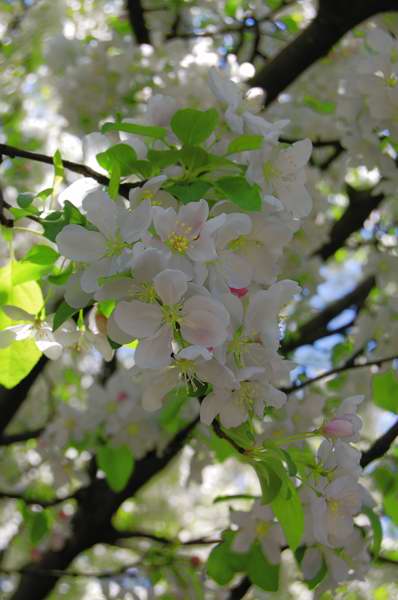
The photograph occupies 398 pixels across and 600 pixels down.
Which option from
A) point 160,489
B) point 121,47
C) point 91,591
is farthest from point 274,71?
point 91,591

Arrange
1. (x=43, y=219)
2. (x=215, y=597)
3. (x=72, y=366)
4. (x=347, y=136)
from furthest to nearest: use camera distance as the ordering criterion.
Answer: (x=72, y=366)
(x=215, y=597)
(x=347, y=136)
(x=43, y=219)

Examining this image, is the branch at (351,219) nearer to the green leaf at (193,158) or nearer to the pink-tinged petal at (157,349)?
the green leaf at (193,158)

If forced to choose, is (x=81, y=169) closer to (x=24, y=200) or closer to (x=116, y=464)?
(x=24, y=200)

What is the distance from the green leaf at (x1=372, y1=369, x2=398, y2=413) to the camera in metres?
1.81

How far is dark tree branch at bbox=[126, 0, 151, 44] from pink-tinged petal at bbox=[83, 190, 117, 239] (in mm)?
2337

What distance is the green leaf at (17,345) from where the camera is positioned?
3.62 ft

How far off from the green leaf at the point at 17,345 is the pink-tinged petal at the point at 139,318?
0.89 feet

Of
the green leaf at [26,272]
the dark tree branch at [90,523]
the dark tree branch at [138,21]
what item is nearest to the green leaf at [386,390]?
the dark tree branch at [90,523]

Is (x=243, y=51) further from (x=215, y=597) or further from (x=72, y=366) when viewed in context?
(x=215, y=597)

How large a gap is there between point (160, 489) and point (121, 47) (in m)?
2.80

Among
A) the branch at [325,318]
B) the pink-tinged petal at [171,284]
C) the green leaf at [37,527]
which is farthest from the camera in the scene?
the branch at [325,318]

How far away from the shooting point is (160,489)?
15.6ft

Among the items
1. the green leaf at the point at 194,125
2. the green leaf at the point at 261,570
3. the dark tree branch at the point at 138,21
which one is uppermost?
the green leaf at the point at 194,125

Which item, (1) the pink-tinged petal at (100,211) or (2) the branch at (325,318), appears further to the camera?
(2) the branch at (325,318)
